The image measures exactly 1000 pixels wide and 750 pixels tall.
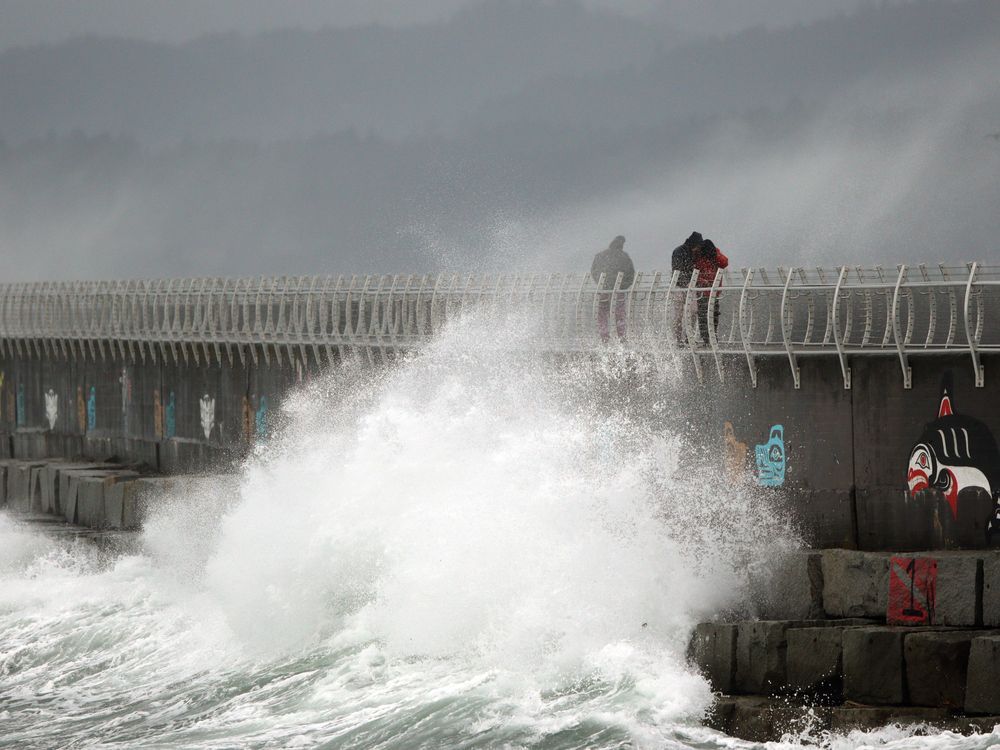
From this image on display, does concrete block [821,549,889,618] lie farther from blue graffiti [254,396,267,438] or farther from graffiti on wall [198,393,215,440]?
graffiti on wall [198,393,215,440]

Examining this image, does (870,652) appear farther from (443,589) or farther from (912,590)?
(443,589)

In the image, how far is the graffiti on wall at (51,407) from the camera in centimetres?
4025

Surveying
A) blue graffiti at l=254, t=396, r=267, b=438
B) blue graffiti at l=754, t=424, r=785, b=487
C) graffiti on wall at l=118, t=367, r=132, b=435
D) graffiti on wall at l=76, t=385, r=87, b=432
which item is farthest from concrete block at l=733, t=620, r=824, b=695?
graffiti on wall at l=76, t=385, r=87, b=432

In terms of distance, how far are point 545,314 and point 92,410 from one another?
17.7 metres

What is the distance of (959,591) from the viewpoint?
1583 cm

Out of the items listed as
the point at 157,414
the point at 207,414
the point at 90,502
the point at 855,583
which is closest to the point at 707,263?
the point at 855,583

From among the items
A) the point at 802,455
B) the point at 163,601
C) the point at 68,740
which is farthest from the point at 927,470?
the point at 163,601

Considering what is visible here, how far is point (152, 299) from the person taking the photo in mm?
35062

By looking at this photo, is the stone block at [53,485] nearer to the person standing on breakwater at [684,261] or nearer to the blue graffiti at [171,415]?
the blue graffiti at [171,415]

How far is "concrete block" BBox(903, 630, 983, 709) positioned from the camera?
15.2m

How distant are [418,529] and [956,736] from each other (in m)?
8.39

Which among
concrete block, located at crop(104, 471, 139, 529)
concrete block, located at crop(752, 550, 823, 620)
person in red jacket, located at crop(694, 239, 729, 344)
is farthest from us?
concrete block, located at crop(104, 471, 139, 529)

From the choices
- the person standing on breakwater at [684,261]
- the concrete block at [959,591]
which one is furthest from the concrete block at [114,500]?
the concrete block at [959,591]

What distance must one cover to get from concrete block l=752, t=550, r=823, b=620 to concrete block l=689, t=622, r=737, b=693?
33.9 inches
